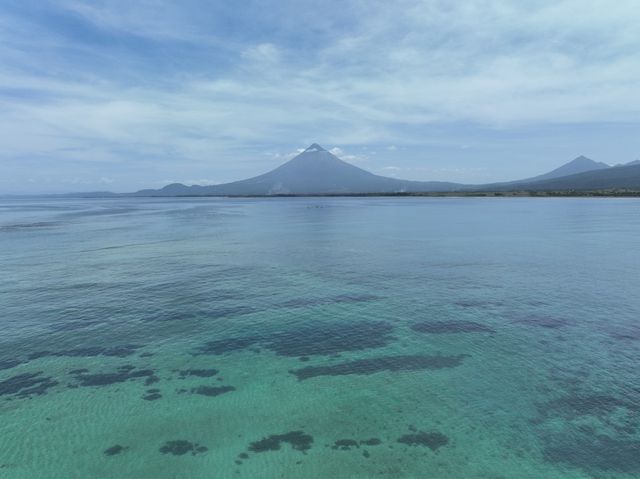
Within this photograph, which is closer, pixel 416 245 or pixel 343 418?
pixel 343 418

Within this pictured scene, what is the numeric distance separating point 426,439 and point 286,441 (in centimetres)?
468

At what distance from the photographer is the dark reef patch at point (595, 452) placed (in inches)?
459

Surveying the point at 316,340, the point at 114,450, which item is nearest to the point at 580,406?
the point at 316,340

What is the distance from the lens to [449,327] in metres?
22.5

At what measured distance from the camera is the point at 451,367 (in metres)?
17.8

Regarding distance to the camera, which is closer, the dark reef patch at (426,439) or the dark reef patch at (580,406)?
the dark reef patch at (426,439)

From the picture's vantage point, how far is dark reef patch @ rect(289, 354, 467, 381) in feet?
57.5

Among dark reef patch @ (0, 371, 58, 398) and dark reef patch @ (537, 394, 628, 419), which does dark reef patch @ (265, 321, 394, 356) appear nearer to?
dark reef patch @ (537, 394, 628, 419)

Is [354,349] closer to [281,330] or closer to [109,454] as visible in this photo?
[281,330]

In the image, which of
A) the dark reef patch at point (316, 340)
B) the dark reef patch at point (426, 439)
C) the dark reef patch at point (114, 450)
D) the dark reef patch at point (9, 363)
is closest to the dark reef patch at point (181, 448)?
the dark reef patch at point (114, 450)

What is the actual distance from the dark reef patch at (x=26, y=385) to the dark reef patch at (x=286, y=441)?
9.88 m

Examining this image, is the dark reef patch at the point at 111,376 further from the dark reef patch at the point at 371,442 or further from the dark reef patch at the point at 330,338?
the dark reef patch at the point at 371,442

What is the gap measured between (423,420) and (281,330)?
34.5ft

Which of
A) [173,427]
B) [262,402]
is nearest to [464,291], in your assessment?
[262,402]
